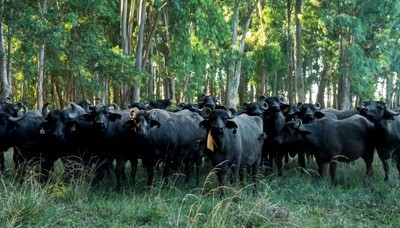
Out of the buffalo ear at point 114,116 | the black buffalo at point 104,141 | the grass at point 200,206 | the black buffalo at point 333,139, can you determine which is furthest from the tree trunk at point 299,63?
the buffalo ear at point 114,116

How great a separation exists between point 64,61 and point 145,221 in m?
18.6

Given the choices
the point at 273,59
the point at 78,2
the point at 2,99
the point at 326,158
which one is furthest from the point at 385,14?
the point at 2,99

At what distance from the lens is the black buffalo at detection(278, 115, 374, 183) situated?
432 inches

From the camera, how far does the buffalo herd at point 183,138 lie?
9328 mm

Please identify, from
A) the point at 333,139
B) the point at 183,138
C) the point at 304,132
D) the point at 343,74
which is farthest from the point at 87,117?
the point at 343,74

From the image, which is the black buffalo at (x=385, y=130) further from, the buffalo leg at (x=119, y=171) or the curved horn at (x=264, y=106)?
the buffalo leg at (x=119, y=171)

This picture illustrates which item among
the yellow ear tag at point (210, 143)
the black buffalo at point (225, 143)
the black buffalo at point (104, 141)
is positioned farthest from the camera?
the black buffalo at point (104, 141)

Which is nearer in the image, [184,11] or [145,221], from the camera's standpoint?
[145,221]

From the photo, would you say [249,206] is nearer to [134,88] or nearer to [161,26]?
[134,88]

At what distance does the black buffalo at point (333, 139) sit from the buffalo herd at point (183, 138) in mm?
23

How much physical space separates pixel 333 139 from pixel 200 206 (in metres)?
5.51

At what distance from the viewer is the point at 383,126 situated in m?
11.2

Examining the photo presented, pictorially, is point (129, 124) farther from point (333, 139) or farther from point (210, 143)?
point (333, 139)

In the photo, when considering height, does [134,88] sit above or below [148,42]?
below
